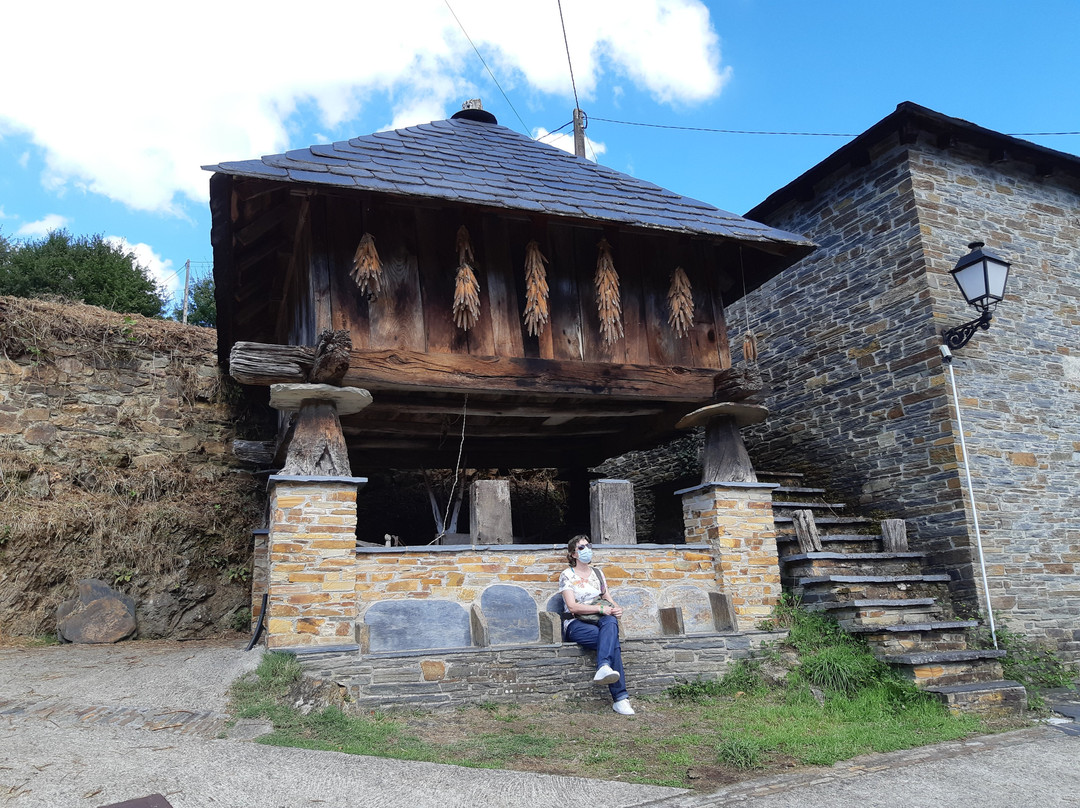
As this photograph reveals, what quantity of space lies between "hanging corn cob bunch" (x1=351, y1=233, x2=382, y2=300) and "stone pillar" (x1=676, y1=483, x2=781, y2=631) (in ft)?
10.9

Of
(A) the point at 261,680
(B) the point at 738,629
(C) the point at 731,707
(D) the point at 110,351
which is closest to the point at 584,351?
(B) the point at 738,629

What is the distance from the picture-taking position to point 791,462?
945cm

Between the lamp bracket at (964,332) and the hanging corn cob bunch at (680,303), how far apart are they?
9.32 feet

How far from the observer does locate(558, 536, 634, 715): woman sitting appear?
17.8 ft

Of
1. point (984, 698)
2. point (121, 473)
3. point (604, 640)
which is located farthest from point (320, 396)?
point (984, 698)

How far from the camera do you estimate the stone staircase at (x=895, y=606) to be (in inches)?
226

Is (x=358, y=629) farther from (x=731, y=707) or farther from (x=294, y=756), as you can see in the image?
(x=731, y=707)

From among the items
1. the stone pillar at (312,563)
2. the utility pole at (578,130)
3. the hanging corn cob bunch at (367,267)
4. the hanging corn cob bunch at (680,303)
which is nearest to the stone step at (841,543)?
the hanging corn cob bunch at (680,303)

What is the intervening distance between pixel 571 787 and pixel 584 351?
386 cm

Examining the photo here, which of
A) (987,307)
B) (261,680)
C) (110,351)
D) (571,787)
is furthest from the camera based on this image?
(110,351)

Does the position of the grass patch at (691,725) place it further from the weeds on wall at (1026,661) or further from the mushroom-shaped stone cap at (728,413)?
the mushroom-shaped stone cap at (728,413)

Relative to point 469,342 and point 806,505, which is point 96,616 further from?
point 806,505

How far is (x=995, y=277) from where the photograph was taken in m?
7.48

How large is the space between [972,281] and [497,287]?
180 inches
